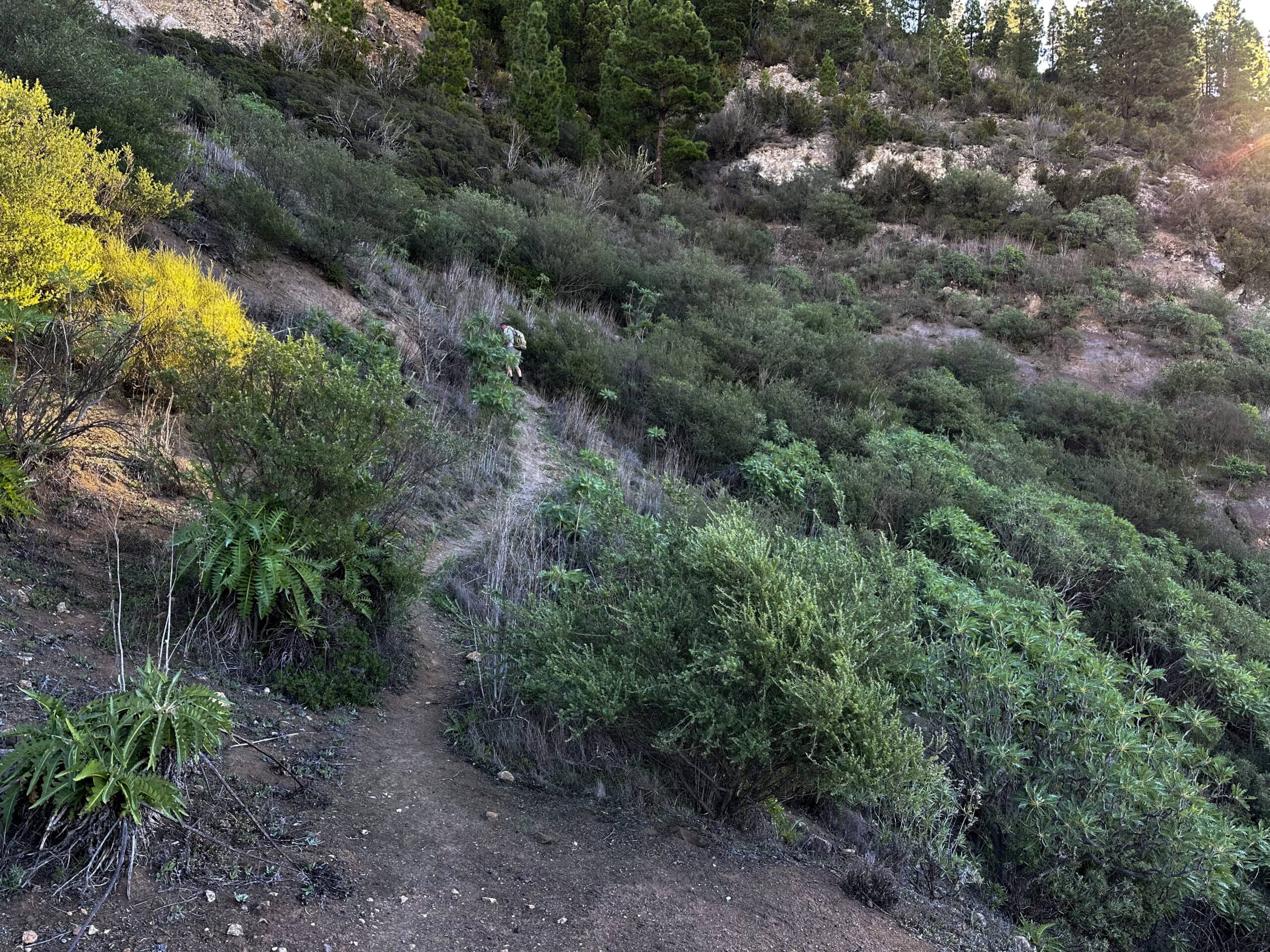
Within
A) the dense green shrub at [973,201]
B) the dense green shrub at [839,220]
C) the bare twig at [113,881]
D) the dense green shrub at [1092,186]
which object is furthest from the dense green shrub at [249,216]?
the dense green shrub at [1092,186]

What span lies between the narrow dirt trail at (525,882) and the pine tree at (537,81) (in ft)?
67.7

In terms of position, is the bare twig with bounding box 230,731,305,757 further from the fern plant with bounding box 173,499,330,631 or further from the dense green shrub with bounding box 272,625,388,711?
the fern plant with bounding box 173,499,330,631

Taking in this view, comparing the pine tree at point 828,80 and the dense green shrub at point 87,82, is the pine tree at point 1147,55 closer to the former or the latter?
the pine tree at point 828,80

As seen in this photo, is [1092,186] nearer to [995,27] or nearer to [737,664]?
[995,27]

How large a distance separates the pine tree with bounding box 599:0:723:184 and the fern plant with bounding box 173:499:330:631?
20.6 m

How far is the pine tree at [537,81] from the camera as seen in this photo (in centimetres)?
2130

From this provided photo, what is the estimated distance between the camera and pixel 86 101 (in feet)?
26.2

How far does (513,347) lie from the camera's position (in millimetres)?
9930

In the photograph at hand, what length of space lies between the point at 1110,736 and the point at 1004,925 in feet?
3.52

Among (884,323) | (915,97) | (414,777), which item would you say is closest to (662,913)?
(414,777)

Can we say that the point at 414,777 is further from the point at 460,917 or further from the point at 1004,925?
the point at 1004,925

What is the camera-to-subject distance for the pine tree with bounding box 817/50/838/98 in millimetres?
26656

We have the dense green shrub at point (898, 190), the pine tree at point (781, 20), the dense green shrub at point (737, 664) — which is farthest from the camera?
the pine tree at point (781, 20)

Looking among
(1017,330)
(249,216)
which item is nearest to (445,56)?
(249,216)
